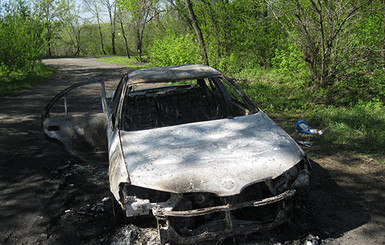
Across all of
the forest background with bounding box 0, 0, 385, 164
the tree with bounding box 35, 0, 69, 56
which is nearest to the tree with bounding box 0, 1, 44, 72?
the forest background with bounding box 0, 0, 385, 164

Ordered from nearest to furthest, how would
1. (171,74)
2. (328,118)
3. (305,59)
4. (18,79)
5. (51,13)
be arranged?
(171,74), (328,118), (305,59), (18,79), (51,13)

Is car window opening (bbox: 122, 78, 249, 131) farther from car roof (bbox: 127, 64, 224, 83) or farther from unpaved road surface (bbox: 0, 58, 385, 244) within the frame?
unpaved road surface (bbox: 0, 58, 385, 244)

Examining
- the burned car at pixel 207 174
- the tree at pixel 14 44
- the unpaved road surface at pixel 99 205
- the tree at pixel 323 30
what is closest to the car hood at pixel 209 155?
the burned car at pixel 207 174

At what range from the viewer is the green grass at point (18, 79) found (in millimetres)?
12755

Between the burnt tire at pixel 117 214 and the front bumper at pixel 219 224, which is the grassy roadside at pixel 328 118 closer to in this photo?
the front bumper at pixel 219 224

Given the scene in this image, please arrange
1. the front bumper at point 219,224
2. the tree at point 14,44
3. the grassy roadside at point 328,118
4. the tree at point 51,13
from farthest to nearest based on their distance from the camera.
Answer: the tree at point 51,13 → the tree at point 14,44 → the grassy roadside at point 328,118 → the front bumper at point 219,224

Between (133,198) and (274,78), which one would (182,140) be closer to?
(133,198)

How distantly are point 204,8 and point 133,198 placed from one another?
11.4 m

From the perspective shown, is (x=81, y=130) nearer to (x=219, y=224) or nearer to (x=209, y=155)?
(x=209, y=155)

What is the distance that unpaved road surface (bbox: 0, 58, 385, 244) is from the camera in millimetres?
3088

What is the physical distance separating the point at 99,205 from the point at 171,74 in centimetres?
183

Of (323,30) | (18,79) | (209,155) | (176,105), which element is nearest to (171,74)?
(176,105)

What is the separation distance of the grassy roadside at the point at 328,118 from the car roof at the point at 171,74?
2.21m

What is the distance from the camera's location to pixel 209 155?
303 cm
